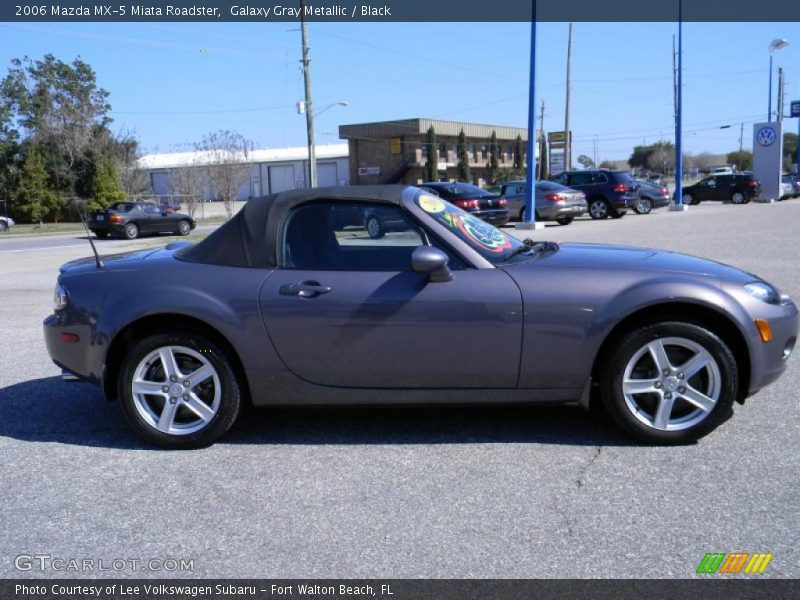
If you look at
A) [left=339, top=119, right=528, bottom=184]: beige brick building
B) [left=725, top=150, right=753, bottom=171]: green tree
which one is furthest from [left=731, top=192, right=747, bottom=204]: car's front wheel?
[left=725, top=150, right=753, bottom=171]: green tree

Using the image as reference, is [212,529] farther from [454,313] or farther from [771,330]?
[771,330]

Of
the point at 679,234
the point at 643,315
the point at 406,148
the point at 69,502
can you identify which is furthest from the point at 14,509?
the point at 406,148

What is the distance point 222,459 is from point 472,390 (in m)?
1.43

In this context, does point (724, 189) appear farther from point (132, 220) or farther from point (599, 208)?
point (132, 220)

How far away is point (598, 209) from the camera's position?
27.3 metres

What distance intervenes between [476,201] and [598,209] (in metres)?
7.46

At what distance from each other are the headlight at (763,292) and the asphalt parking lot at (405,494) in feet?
2.47

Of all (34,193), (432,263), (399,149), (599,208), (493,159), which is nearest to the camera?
(432,263)

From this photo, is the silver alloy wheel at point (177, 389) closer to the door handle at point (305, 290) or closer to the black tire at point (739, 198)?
the door handle at point (305, 290)

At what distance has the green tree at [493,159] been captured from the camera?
240 ft

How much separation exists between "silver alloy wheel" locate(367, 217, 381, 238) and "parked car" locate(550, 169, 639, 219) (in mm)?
23741

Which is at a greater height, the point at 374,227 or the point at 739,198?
the point at 739,198

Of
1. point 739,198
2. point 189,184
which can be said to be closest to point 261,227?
point 739,198

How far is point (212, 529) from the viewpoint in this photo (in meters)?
3.30
